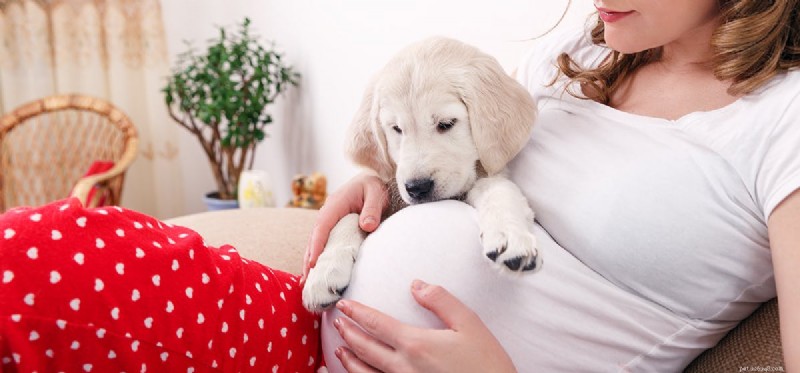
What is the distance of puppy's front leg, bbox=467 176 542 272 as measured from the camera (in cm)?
89

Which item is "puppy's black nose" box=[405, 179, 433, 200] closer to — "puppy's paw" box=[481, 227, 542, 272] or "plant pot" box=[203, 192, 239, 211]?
"puppy's paw" box=[481, 227, 542, 272]

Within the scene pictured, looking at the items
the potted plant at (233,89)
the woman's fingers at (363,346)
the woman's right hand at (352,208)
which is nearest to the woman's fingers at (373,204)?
the woman's right hand at (352,208)

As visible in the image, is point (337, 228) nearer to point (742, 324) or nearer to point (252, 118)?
point (742, 324)

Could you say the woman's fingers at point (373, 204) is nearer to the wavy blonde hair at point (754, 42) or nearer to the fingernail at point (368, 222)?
the fingernail at point (368, 222)

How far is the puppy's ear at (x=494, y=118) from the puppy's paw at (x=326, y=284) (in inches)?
12.0

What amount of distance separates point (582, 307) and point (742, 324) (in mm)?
266

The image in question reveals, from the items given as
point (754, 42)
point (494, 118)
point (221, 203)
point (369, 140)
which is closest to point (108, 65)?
point (221, 203)

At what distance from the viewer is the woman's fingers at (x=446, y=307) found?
888 mm

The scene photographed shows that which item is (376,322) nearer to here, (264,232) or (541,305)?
(541,305)

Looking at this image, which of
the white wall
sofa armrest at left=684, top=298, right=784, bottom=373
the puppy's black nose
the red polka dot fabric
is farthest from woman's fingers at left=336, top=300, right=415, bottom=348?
the white wall

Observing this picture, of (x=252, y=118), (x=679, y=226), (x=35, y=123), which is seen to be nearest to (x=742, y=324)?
(x=679, y=226)

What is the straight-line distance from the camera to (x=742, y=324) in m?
0.98

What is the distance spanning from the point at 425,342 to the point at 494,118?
407 mm

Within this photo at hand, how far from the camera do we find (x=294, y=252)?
4.87 ft
